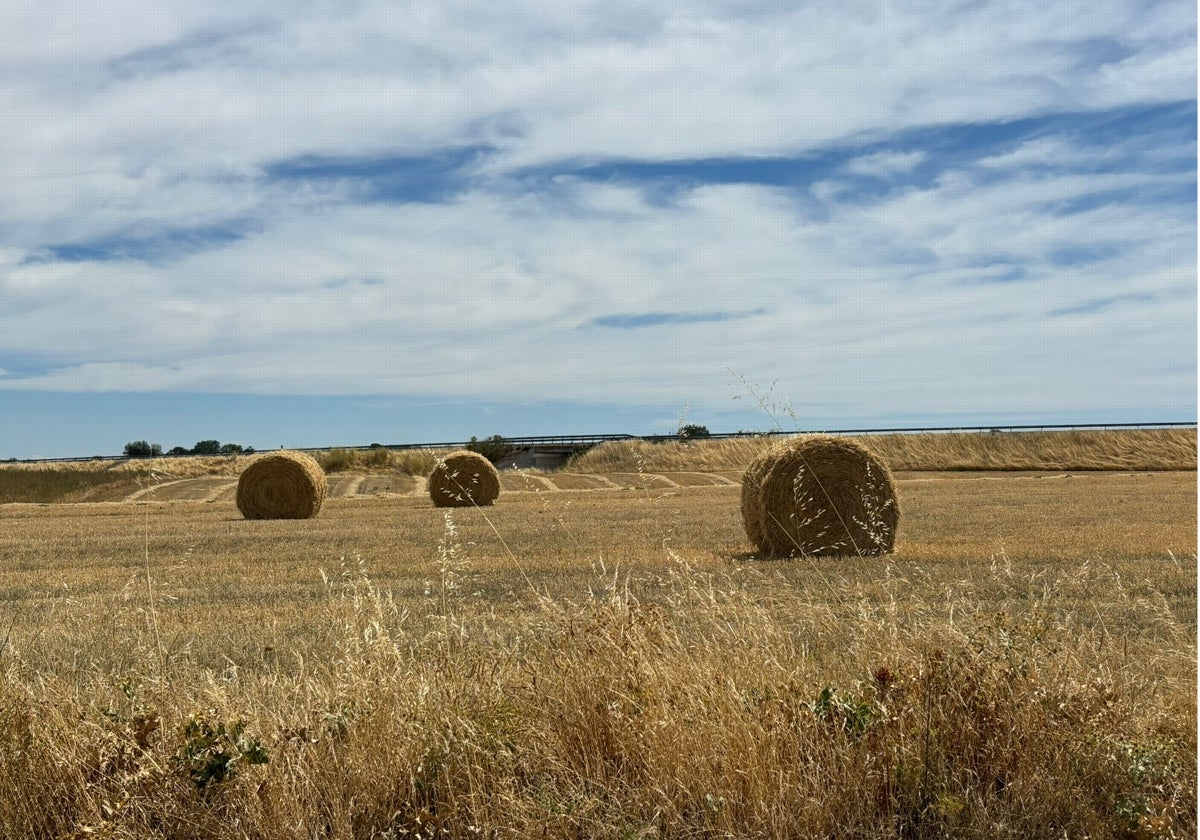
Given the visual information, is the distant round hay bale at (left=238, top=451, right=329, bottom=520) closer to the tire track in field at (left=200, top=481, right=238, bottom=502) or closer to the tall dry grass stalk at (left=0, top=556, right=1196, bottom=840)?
the tire track in field at (left=200, top=481, right=238, bottom=502)

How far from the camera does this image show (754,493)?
15.8 meters

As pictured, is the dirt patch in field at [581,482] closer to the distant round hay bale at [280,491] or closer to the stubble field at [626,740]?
the distant round hay bale at [280,491]

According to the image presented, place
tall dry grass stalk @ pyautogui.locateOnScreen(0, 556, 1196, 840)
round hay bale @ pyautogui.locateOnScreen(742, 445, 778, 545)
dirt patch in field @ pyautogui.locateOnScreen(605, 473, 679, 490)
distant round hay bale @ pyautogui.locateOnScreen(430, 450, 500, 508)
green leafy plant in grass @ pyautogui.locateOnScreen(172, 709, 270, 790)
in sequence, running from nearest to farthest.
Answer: tall dry grass stalk @ pyautogui.locateOnScreen(0, 556, 1196, 840) < green leafy plant in grass @ pyautogui.locateOnScreen(172, 709, 270, 790) < round hay bale @ pyautogui.locateOnScreen(742, 445, 778, 545) < distant round hay bale @ pyautogui.locateOnScreen(430, 450, 500, 508) < dirt patch in field @ pyautogui.locateOnScreen(605, 473, 679, 490)

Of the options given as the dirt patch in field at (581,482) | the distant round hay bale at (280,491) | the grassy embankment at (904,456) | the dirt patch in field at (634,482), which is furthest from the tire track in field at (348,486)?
the distant round hay bale at (280,491)

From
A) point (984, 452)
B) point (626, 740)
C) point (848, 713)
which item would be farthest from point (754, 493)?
point (984, 452)

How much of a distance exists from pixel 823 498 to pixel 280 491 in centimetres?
1631

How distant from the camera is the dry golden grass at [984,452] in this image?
56.2m

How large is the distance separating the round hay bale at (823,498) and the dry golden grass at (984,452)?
1504 inches

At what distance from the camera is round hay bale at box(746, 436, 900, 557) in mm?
15344

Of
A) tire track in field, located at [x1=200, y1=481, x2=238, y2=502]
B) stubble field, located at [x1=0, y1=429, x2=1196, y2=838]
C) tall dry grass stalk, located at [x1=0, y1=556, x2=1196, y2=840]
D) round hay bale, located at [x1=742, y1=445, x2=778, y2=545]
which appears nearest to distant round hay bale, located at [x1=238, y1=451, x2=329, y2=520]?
tire track in field, located at [x1=200, y1=481, x2=238, y2=502]

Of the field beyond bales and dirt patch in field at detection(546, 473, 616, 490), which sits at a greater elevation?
the field beyond bales

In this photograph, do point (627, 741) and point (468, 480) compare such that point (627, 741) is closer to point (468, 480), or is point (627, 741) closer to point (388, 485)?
point (468, 480)

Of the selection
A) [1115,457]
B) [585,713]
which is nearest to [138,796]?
[585,713]

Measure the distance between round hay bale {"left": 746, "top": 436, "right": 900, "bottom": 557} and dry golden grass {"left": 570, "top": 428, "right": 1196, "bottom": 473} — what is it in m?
38.2
